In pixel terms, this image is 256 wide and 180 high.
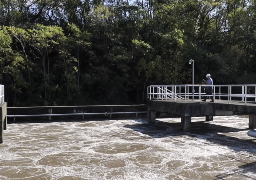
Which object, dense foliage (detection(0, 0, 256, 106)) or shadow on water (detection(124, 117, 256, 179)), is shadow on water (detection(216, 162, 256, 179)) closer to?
shadow on water (detection(124, 117, 256, 179))

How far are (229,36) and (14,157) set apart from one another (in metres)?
24.5

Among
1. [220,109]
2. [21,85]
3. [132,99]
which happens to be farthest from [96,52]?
[220,109]

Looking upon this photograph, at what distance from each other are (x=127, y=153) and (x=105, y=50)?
15.3 meters

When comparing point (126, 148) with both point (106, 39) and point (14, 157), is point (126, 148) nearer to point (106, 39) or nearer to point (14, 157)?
point (14, 157)

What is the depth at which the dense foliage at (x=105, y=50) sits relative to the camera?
838 inches

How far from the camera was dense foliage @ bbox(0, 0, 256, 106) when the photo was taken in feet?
69.8

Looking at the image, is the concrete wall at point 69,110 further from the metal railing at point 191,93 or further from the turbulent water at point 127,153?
the turbulent water at point 127,153

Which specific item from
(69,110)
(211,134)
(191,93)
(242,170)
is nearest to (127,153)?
(242,170)

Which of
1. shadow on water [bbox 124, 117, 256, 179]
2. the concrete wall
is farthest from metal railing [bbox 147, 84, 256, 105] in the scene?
the concrete wall

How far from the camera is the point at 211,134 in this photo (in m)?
13.1

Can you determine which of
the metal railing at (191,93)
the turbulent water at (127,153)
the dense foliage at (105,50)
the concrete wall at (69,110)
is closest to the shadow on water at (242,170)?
the turbulent water at (127,153)

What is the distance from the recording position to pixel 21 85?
20.8m

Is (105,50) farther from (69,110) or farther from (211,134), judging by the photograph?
(211,134)

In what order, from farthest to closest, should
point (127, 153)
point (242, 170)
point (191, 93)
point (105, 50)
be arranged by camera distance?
1. point (105, 50)
2. point (191, 93)
3. point (127, 153)
4. point (242, 170)
